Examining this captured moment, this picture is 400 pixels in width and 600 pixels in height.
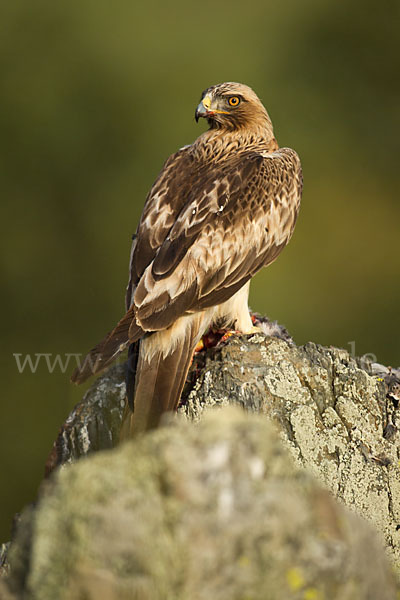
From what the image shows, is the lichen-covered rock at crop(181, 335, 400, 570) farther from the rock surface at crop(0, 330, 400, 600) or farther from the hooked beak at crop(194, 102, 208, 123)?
the hooked beak at crop(194, 102, 208, 123)

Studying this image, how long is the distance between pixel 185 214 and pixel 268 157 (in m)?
0.87

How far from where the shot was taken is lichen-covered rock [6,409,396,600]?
1424 millimetres

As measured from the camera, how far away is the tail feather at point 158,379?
3645mm

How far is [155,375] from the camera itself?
3.86 meters

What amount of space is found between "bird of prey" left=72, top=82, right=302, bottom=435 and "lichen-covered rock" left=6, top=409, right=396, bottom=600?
2079 mm

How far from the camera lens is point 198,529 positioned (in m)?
1.45

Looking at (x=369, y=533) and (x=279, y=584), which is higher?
(x=369, y=533)

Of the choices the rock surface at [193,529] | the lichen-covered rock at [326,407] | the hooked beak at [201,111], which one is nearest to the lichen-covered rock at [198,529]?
the rock surface at [193,529]

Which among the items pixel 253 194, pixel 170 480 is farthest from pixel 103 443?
pixel 170 480

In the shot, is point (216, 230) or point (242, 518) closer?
point (242, 518)

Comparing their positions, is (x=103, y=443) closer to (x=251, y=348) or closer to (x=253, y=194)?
(x=251, y=348)

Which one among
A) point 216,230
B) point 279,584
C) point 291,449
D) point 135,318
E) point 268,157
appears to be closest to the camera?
point 279,584

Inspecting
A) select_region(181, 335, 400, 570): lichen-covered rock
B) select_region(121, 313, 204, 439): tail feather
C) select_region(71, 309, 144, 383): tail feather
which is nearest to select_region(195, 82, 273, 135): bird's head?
select_region(121, 313, 204, 439): tail feather

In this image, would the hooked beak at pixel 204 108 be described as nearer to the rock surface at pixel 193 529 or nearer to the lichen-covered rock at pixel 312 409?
the lichen-covered rock at pixel 312 409
